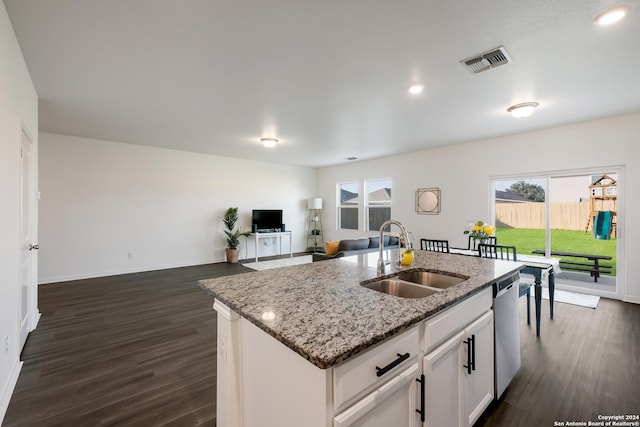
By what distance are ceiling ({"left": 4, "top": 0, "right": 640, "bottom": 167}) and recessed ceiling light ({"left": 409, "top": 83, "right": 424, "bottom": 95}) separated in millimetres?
90

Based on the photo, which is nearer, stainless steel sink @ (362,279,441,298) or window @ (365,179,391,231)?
stainless steel sink @ (362,279,441,298)

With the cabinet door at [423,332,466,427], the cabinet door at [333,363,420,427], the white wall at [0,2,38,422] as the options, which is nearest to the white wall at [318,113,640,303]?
the cabinet door at [423,332,466,427]

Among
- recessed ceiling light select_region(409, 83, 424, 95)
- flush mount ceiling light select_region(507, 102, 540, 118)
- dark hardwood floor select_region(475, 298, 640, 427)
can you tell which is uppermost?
recessed ceiling light select_region(409, 83, 424, 95)

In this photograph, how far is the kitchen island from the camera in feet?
3.00

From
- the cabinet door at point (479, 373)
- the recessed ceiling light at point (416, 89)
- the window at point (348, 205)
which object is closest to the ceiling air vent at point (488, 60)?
the recessed ceiling light at point (416, 89)

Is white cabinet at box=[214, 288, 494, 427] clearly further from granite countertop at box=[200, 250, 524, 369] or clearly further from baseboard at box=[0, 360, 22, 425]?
baseboard at box=[0, 360, 22, 425]

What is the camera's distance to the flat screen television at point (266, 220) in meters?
7.33

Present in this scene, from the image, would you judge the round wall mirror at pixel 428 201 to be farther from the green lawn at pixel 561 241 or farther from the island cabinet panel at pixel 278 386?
the island cabinet panel at pixel 278 386

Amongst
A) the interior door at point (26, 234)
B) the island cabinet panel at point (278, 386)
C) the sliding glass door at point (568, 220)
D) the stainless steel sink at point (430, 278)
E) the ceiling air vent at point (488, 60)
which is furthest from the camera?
the sliding glass door at point (568, 220)

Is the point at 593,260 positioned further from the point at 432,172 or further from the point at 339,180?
the point at 339,180

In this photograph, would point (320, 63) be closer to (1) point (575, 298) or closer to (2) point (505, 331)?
(2) point (505, 331)

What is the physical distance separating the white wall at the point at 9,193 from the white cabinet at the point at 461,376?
2605 millimetres

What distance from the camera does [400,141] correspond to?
5.40 m

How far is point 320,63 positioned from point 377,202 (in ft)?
16.9
